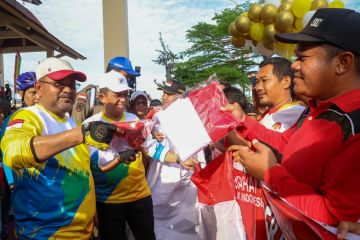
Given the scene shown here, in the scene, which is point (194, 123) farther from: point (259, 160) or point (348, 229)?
point (348, 229)

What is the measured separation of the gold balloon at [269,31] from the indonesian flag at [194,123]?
3.33 metres

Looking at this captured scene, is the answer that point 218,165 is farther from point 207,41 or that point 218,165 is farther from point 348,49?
point 207,41

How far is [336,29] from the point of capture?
1.45 metres

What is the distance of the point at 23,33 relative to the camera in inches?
368

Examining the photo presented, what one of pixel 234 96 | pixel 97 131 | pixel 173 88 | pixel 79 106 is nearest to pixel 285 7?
pixel 234 96

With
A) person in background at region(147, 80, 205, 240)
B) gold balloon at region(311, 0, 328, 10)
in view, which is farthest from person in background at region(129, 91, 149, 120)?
gold balloon at region(311, 0, 328, 10)

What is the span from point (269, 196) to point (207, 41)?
28691 millimetres

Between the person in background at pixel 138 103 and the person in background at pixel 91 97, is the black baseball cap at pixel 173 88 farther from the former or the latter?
the person in background at pixel 138 103

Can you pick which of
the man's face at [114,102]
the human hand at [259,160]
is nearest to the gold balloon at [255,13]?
the man's face at [114,102]

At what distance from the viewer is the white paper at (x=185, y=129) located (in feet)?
6.12

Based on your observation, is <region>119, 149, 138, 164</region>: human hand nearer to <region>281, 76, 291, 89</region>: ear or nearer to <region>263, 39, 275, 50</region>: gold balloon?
<region>281, 76, 291, 89</region>: ear

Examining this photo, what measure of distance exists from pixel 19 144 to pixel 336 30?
168 centimetres

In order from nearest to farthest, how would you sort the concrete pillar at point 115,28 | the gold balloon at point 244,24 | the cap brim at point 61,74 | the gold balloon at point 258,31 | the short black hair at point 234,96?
1. the cap brim at point 61,74
2. the short black hair at point 234,96
3. the gold balloon at point 258,31
4. the gold balloon at point 244,24
5. the concrete pillar at point 115,28

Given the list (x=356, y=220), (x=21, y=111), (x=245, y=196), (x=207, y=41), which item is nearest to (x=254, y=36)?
(x=245, y=196)
